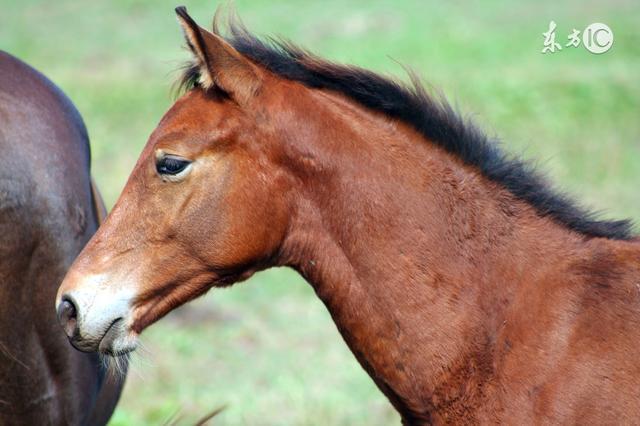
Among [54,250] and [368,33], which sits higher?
[368,33]

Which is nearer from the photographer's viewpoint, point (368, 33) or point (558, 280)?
point (558, 280)

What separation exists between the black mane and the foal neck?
0.11 meters

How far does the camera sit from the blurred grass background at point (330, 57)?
7.88 m

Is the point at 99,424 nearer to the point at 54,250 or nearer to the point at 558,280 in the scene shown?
the point at 54,250

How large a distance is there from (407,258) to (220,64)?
963 mm

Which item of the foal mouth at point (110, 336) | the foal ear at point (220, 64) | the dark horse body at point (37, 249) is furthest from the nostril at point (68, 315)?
the foal ear at point (220, 64)

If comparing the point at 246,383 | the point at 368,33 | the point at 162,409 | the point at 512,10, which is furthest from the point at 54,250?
the point at 512,10

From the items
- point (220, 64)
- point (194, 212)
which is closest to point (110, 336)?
point (194, 212)

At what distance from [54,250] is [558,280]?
2.12 meters

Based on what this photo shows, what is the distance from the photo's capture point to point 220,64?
363cm

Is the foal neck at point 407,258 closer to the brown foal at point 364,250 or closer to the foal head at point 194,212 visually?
the brown foal at point 364,250

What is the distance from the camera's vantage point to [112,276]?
11.8ft

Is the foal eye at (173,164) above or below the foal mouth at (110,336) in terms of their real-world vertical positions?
above

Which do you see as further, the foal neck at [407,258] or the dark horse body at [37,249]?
the dark horse body at [37,249]
